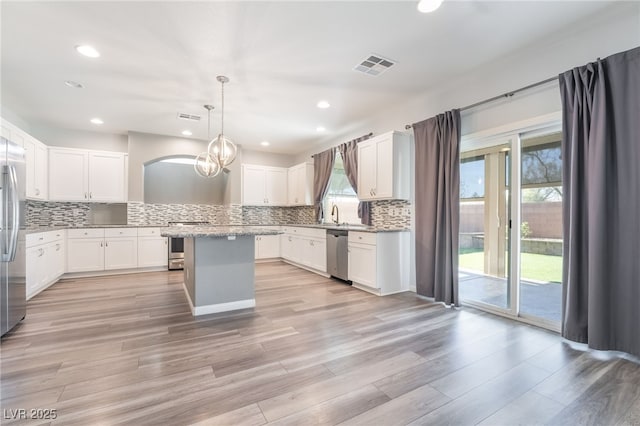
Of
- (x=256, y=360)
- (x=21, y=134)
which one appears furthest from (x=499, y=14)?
(x=21, y=134)

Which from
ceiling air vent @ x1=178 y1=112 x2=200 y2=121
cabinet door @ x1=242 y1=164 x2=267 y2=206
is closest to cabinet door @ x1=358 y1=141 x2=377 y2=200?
ceiling air vent @ x1=178 y1=112 x2=200 y2=121

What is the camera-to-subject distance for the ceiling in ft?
7.79

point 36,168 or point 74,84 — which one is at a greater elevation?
point 74,84

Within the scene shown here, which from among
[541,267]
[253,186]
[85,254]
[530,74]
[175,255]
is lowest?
[175,255]

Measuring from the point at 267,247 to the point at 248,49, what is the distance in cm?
473

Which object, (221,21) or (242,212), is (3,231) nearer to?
(221,21)

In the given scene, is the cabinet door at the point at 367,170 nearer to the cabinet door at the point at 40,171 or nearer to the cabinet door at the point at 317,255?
the cabinet door at the point at 317,255

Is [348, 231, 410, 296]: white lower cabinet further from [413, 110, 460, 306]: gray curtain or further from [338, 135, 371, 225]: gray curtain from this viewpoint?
[338, 135, 371, 225]: gray curtain

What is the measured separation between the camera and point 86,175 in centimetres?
542

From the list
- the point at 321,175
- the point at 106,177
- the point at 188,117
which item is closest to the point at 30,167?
the point at 106,177

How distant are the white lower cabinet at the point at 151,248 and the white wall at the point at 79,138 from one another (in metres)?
1.85

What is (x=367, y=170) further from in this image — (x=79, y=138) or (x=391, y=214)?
(x=79, y=138)

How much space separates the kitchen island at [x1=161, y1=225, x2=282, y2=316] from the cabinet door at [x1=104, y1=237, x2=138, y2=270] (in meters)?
2.77

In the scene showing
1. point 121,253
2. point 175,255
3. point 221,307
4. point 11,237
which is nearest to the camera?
point 11,237
